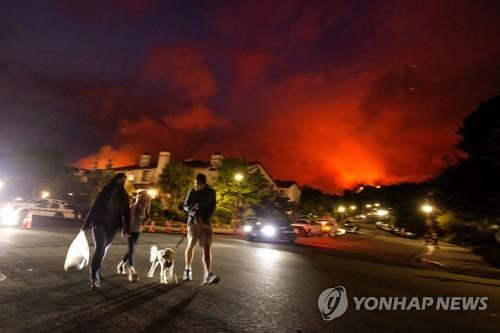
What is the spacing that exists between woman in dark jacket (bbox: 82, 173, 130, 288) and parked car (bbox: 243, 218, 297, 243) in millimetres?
15879

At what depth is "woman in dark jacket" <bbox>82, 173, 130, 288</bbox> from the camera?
6152 mm

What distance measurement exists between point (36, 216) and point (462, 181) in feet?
104

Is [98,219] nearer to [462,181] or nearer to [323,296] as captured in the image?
[323,296]

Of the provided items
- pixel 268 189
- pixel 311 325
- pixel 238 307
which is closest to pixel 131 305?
pixel 238 307

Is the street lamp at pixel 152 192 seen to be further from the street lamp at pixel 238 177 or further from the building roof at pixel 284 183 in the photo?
the building roof at pixel 284 183

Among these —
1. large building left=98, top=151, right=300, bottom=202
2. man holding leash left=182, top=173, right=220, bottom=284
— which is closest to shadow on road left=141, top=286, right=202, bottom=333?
man holding leash left=182, top=173, right=220, bottom=284

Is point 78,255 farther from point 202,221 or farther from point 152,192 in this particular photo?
point 152,192

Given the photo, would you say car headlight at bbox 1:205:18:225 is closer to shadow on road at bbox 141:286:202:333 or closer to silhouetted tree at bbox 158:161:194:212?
shadow on road at bbox 141:286:202:333

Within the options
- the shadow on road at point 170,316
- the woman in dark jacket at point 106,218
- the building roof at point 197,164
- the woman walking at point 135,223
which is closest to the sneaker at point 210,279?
the shadow on road at point 170,316

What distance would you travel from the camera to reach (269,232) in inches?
874

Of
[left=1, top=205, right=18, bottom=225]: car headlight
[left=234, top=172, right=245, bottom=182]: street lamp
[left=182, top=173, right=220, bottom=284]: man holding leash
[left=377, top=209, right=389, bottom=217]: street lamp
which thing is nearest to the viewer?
[left=182, top=173, right=220, bottom=284]: man holding leash

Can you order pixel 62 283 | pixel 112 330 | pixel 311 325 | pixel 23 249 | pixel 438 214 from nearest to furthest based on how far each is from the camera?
pixel 112 330, pixel 311 325, pixel 62 283, pixel 23 249, pixel 438 214

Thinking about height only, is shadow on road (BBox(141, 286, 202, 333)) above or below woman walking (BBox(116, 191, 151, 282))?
below

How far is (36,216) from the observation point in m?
27.7
